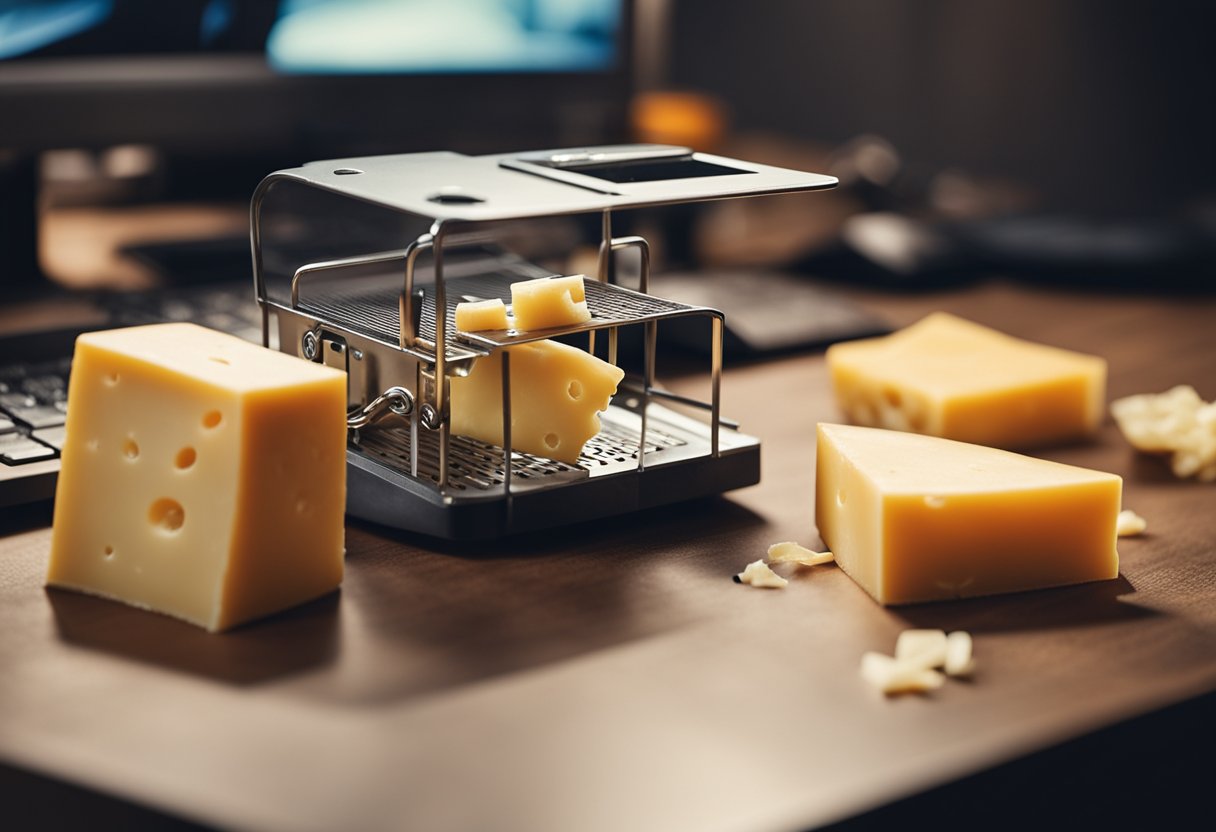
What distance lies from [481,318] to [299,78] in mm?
704

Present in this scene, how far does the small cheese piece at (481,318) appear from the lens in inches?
30.2

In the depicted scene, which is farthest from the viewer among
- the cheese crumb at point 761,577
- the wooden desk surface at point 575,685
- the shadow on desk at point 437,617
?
the cheese crumb at point 761,577

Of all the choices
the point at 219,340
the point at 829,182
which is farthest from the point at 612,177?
the point at 219,340

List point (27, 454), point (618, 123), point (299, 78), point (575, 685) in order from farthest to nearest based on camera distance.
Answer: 1. point (618, 123)
2. point (299, 78)
3. point (27, 454)
4. point (575, 685)

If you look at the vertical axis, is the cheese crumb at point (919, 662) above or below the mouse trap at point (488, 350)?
below

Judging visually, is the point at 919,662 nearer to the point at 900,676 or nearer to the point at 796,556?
the point at 900,676

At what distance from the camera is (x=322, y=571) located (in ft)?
2.32

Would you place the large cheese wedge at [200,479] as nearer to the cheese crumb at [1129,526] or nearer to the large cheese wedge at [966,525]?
the large cheese wedge at [966,525]

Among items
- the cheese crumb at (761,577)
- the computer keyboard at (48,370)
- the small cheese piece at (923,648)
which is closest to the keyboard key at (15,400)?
the computer keyboard at (48,370)

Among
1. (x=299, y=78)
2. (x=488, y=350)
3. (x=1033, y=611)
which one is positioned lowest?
(x=1033, y=611)

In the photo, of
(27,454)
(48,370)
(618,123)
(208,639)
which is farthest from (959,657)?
(618,123)

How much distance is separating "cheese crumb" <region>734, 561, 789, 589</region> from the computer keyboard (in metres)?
0.42

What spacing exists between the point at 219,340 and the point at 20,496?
0.18 meters

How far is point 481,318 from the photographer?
77 centimetres
